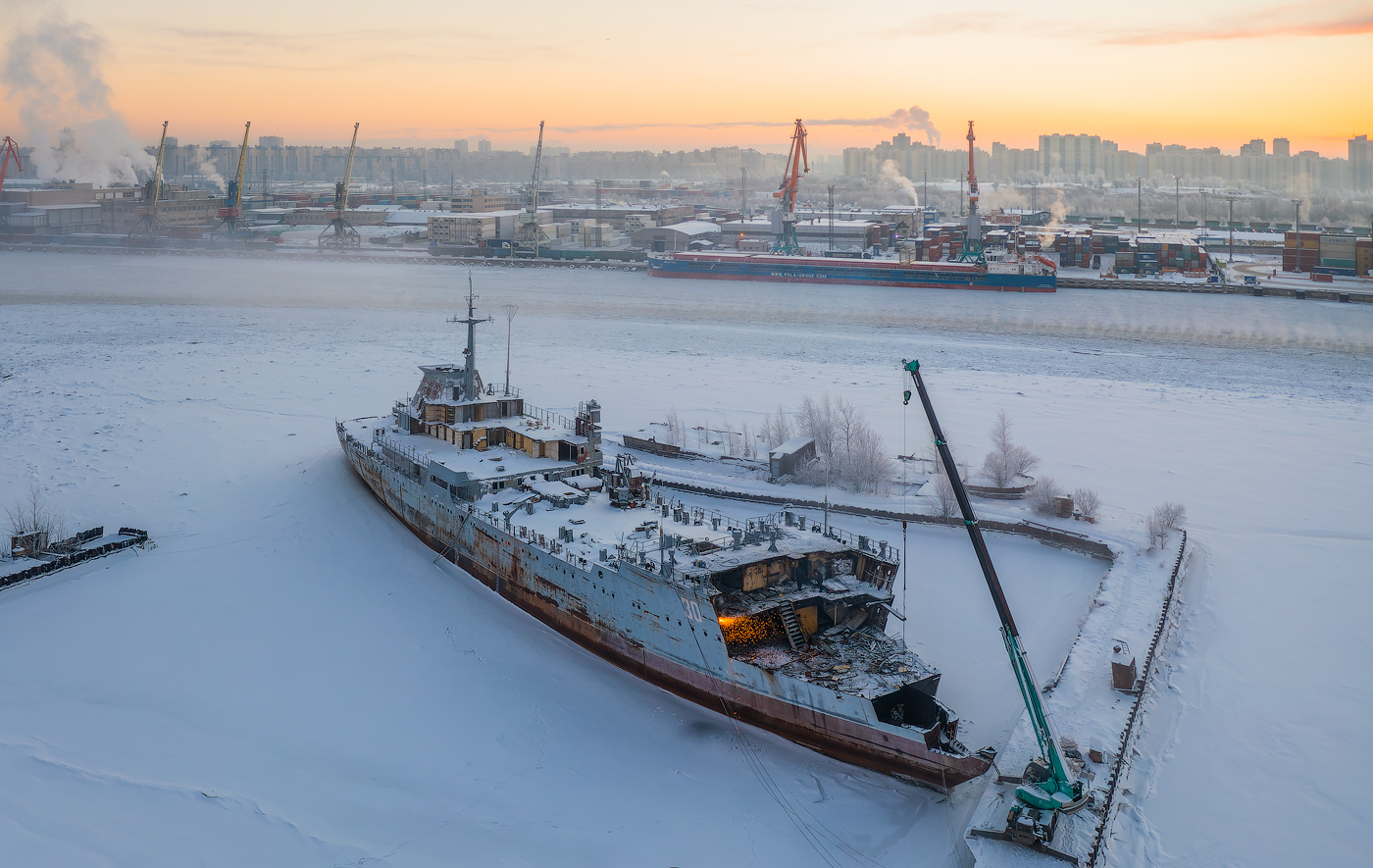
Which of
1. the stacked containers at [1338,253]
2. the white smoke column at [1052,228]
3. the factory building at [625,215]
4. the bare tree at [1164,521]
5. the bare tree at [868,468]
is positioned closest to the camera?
the bare tree at [1164,521]

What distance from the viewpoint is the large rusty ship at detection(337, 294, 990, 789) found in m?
13.9

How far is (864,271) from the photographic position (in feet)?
265

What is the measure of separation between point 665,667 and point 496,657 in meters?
3.24

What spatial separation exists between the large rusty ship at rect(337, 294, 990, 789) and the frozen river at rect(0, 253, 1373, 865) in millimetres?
624

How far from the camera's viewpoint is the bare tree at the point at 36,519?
20328 millimetres

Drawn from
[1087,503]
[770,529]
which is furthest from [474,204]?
[770,529]

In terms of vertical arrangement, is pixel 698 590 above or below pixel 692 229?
below

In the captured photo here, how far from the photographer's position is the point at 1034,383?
38.7 meters

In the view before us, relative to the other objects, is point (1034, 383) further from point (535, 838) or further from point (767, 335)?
point (535, 838)

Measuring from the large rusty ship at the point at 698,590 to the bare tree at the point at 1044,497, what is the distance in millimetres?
6739

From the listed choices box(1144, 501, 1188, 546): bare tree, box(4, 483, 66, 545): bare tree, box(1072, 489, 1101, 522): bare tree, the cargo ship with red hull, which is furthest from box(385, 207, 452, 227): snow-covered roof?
box(1144, 501, 1188, 546): bare tree

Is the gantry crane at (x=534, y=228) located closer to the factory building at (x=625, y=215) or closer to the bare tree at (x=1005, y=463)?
the factory building at (x=625, y=215)

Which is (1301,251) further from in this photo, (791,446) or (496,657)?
(496,657)

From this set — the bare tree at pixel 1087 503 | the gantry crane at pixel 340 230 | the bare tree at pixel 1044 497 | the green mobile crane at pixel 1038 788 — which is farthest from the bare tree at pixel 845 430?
the gantry crane at pixel 340 230
